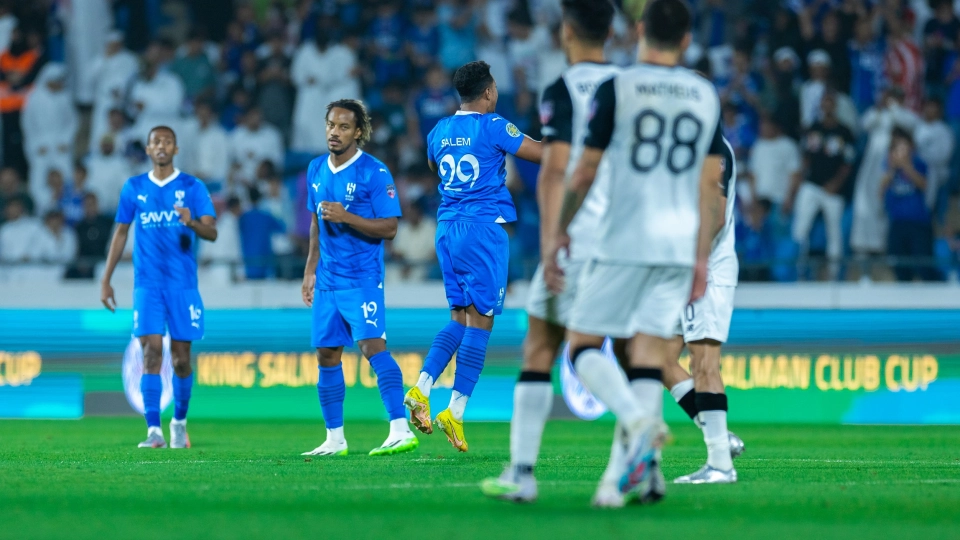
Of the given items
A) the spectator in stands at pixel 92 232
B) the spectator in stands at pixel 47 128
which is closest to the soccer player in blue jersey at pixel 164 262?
the spectator in stands at pixel 92 232

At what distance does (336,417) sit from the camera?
9273mm

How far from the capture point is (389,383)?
9.30 metres

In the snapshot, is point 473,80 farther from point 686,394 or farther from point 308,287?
point 686,394

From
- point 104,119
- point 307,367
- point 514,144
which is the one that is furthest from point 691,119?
point 104,119

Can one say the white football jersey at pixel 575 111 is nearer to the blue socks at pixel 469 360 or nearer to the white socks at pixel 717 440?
the white socks at pixel 717 440

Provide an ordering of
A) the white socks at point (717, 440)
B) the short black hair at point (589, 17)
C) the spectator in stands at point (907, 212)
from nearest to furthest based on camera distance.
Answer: the short black hair at point (589, 17), the white socks at point (717, 440), the spectator in stands at point (907, 212)

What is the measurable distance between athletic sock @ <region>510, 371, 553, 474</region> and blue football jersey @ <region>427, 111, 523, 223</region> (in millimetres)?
3425

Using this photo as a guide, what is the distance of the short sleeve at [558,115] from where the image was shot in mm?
5805

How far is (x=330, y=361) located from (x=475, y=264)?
4.07 feet

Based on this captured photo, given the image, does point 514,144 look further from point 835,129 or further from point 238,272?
point 835,129

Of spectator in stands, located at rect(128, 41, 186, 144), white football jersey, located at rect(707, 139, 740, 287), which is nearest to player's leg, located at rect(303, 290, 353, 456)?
white football jersey, located at rect(707, 139, 740, 287)

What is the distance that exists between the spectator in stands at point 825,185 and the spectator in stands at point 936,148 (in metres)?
0.99

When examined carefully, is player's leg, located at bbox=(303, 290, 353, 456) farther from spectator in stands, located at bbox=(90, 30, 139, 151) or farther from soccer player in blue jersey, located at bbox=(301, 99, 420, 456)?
spectator in stands, located at bbox=(90, 30, 139, 151)

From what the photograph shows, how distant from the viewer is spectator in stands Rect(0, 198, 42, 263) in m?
16.9
